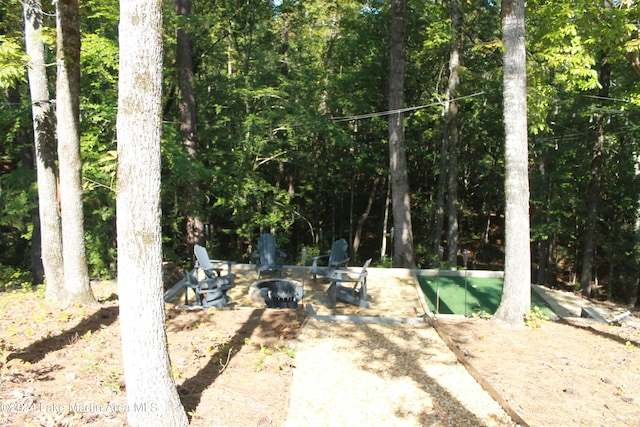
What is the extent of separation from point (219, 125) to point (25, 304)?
8.92m

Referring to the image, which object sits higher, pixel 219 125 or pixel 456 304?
pixel 219 125

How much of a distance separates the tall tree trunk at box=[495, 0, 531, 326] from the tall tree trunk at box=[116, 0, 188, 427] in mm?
5137

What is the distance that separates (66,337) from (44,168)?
2920 mm

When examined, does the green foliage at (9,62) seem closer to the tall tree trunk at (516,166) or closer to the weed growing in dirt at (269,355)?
the weed growing in dirt at (269,355)

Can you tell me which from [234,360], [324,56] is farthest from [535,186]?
[234,360]

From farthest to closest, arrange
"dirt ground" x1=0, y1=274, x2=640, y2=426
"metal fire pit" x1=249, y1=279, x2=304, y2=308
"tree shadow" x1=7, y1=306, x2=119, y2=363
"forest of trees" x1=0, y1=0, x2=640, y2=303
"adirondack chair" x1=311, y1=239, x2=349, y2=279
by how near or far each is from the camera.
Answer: "forest of trees" x1=0, y1=0, x2=640, y2=303
"adirondack chair" x1=311, y1=239, x2=349, y2=279
"metal fire pit" x1=249, y1=279, x2=304, y2=308
"tree shadow" x1=7, y1=306, x2=119, y2=363
"dirt ground" x1=0, y1=274, x2=640, y2=426

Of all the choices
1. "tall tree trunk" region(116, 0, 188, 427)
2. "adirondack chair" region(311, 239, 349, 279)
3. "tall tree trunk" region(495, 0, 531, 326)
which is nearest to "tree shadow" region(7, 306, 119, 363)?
"tall tree trunk" region(116, 0, 188, 427)

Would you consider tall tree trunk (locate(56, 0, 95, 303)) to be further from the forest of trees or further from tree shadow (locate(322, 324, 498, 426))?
tree shadow (locate(322, 324, 498, 426))

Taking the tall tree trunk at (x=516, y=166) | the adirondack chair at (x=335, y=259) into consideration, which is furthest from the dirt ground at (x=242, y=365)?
the adirondack chair at (x=335, y=259)

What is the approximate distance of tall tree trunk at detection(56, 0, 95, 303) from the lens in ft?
20.6

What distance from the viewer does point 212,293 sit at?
776cm

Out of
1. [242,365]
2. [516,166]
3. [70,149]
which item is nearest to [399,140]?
[516,166]

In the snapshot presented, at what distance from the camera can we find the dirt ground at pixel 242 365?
3.79m

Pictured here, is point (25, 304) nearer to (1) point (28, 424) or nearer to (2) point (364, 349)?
(1) point (28, 424)
